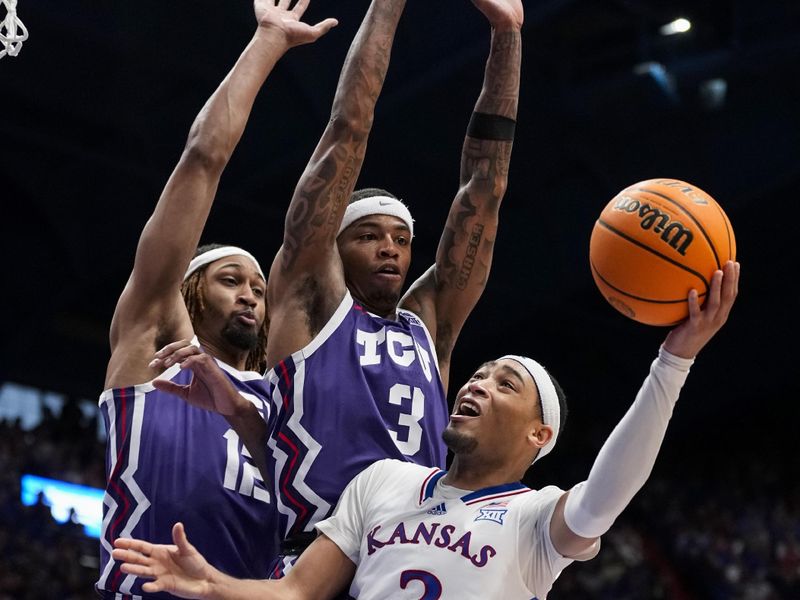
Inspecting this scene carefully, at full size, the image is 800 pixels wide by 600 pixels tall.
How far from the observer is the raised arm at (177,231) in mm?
4828

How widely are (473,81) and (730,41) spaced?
2732mm

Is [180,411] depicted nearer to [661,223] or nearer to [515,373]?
[515,373]

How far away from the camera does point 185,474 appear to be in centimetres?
480

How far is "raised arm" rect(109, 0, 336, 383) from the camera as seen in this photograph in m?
4.83

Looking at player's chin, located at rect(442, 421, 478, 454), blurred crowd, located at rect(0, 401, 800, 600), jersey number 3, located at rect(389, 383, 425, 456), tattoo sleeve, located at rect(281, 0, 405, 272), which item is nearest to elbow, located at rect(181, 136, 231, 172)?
tattoo sleeve, located at rect(281, 0, 405, 272)

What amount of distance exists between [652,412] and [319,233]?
151 cm

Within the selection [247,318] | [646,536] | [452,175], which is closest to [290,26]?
[247,318]

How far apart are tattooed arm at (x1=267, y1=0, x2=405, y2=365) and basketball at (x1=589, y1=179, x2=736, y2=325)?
104cm

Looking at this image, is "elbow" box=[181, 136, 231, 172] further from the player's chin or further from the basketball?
the basketball

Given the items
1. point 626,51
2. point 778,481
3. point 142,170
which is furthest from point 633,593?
point 142,170

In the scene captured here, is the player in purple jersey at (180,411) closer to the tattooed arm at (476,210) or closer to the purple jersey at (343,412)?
the purple jersey at (343,412)

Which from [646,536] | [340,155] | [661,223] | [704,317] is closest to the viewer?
[704,317]

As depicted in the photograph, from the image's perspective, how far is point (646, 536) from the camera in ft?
60.5

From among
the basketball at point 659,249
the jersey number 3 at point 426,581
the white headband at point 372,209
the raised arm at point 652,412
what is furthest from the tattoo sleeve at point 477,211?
the raised arm at point 652,412
